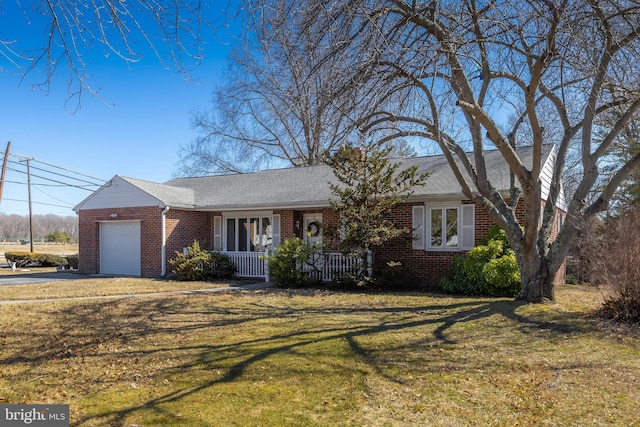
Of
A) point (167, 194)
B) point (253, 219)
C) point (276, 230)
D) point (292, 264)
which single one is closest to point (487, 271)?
point (292, 264)

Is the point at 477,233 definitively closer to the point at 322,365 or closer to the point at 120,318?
the point at 322,365

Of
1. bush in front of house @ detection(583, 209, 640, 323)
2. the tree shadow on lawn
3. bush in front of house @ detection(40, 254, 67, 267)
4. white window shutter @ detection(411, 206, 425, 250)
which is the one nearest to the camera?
the tree shadow on lawn

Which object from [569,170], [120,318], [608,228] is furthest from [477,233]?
[569,170]

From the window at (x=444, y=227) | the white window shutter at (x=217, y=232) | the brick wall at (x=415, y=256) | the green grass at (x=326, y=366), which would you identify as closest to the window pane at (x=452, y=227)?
the window at (x=444, y=227)

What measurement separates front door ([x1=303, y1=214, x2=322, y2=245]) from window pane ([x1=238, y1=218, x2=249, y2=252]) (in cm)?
264

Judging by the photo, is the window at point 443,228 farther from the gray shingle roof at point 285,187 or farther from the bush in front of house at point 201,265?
the bush in front of house at point 201,265

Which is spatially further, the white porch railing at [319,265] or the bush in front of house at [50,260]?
the bush in front of house at [50,260]

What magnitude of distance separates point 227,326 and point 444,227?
817 centimetres

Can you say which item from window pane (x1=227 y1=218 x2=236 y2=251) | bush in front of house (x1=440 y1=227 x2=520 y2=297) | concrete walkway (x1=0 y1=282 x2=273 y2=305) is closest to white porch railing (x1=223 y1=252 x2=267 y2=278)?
window pane (x1=227 y1=218 x2=236 y2=251)

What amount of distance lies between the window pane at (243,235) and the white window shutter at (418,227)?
695 centimetres

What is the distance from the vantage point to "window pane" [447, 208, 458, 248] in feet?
44.4

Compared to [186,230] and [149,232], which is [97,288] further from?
[186,230]

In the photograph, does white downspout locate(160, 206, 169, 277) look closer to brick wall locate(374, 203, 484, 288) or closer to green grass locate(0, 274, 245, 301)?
green grass locate(0, 274, 245, 301)

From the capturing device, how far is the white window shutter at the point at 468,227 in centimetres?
1321
